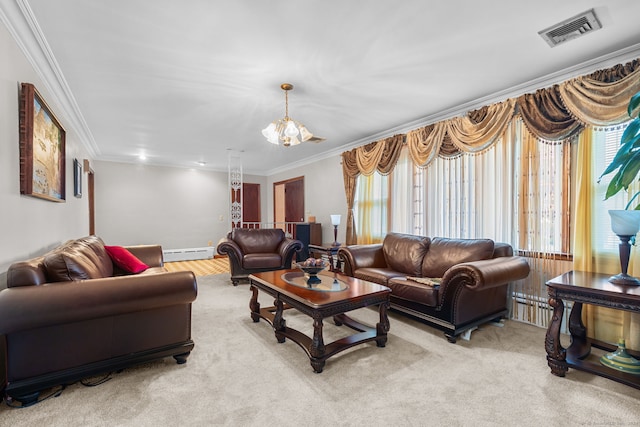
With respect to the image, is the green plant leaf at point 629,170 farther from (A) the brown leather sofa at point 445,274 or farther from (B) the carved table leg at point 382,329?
(B) the carved table leg at point 382,329

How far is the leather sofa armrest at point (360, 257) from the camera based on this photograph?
3691 millimetres

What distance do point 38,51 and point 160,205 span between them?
5.13 metres

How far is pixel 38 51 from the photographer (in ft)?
7.54

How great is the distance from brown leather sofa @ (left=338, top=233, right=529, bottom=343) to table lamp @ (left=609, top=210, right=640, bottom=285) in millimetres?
729

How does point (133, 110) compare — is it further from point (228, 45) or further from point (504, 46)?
point (504, 46)

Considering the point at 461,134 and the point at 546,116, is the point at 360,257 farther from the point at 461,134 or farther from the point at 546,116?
the point at 546,116

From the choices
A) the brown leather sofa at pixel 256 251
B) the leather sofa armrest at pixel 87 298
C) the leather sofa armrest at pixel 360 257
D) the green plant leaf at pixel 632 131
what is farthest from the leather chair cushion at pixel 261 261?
the green plant leaf at pixel 632 131

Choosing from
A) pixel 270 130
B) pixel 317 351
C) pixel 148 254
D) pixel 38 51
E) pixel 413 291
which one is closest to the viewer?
pixel 317 351

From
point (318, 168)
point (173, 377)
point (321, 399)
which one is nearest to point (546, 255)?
point (321, 399)

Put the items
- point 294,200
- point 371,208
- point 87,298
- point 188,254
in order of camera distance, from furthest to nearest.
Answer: point 294,200, point 188,254, point 371,208, point 87,298

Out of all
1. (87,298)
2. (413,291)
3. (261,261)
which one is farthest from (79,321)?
(261,261)

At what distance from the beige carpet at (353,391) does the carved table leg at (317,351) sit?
56 mm

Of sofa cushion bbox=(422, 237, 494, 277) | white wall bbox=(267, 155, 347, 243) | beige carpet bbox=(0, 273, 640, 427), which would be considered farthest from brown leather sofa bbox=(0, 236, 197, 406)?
white wall bbox=(267, 155, 347, 243)

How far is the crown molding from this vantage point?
72.8 inches
